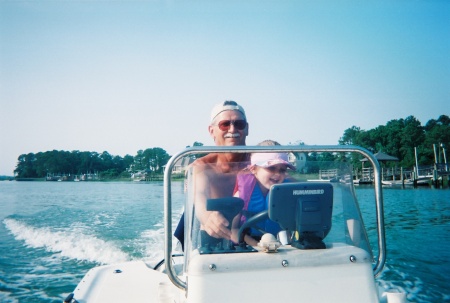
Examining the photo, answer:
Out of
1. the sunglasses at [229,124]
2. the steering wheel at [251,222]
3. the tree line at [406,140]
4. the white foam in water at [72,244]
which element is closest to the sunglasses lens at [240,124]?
the sunglasses at [229,124]

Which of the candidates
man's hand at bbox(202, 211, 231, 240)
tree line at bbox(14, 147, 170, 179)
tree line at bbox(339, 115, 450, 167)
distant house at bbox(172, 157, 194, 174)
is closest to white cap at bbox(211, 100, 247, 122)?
distant house at bbox(172, 157, 194, 174)

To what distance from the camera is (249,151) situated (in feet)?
5.80

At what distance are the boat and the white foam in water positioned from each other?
17.8 feet

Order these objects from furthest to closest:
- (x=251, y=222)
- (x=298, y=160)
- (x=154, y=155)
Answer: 1. (x=154, y=155)
2. (x=298, y=160)
3. (x=251, y=222)

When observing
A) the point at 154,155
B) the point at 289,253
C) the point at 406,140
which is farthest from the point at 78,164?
the point at 289,253

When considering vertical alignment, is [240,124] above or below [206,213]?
above

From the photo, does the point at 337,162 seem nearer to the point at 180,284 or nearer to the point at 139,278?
the point at 180,284

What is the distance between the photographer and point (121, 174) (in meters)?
78.8

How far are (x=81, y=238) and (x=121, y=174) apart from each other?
73.4 m

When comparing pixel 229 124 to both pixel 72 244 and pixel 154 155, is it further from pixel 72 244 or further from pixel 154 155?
pixel 154 155

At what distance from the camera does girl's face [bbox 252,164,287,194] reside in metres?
1.99

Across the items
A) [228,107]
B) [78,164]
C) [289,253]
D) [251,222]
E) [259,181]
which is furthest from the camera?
[78,164]

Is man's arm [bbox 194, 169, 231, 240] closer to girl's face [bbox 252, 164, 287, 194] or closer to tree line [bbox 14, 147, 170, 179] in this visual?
girl's face [bbox 252, 164, 287, 194]

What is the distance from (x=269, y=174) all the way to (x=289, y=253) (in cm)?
58
